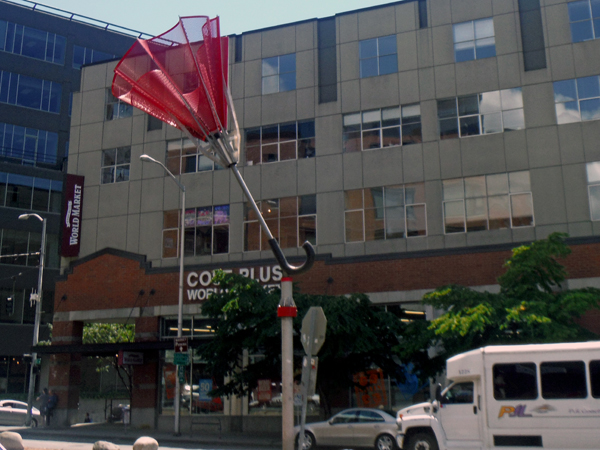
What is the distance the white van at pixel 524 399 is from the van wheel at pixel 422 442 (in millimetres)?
967

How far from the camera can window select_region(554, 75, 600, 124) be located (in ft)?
85.3

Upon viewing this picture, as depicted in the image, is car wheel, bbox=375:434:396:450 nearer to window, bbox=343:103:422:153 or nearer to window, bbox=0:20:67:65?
window, bbox=343:103:422:153

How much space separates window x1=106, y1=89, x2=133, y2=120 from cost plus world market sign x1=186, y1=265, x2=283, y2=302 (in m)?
10.4

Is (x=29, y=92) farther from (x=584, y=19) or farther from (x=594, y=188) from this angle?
(x=594, y=188)

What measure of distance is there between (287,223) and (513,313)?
13.9m

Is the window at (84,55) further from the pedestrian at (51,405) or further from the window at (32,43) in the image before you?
the pedestrian at (51,405)

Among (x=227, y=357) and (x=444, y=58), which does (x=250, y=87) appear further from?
(x=227, y=357)

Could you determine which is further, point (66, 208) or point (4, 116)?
point (4, 116)

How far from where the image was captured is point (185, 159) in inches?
1315

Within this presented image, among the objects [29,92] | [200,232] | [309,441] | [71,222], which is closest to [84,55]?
[29,92]

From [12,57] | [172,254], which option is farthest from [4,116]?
→ [172,254]

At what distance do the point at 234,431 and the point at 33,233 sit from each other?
36.6 metres

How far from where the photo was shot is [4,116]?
58594mm

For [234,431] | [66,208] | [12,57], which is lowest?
[234,431]
